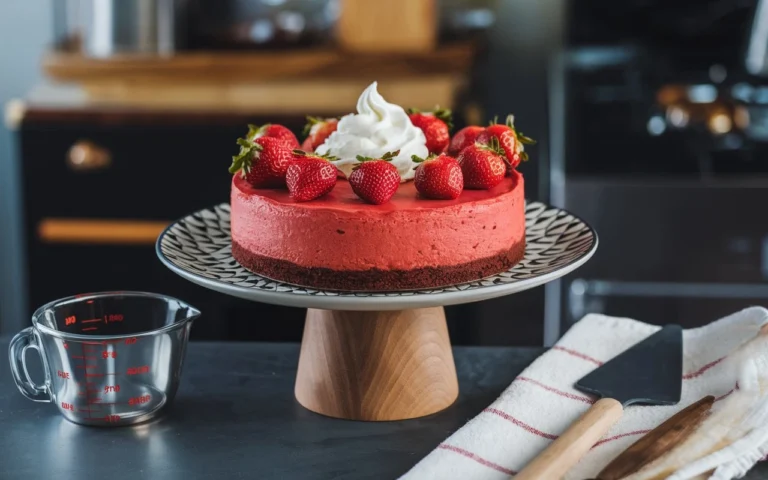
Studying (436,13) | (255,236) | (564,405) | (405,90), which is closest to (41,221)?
(405,90)

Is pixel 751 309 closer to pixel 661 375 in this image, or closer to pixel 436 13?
pixel 661 375

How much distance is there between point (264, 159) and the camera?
1.23 m

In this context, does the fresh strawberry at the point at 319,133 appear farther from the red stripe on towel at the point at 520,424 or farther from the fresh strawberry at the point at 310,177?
the red stripe on towel at the point at 520,424

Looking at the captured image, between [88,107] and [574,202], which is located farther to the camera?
[88,107]

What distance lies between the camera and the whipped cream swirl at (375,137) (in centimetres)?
128

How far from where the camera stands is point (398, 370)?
1.16 m

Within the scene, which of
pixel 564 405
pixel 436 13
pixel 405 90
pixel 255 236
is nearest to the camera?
pixel 564 405

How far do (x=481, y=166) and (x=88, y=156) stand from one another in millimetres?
1485

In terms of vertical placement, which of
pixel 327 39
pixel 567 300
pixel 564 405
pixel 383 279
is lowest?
pixel 567 300

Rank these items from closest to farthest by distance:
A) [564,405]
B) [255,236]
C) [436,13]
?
[564,405], [255,236], [436,13]

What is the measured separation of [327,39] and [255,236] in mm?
1796

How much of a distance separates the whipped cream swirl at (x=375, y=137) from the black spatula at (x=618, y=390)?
33 centimetres

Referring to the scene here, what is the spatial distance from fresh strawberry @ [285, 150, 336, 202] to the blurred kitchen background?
108 centimetres

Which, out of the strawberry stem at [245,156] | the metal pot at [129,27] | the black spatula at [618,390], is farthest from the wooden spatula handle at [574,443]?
the metal pot at [129,27]
